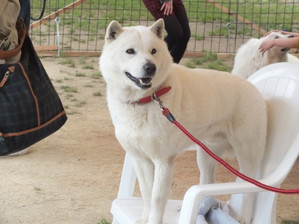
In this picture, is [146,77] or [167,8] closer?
[146,77]

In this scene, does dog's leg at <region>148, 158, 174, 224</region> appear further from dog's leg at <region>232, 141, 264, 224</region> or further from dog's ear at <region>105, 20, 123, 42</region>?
dog's ear at <region>105, 20, 123, 42</region>

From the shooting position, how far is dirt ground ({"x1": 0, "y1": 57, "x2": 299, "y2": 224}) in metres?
3.24

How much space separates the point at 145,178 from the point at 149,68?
0.58 metres

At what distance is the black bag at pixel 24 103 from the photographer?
223 cm

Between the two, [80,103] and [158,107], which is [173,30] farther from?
[158,107]

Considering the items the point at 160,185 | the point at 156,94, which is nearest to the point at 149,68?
the point at 156,94

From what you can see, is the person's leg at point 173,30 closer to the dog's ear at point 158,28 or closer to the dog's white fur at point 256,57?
the dog's white fur at point 256,57

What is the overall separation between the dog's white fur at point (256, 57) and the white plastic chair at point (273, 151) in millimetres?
1280

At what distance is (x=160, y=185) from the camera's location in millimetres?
2303

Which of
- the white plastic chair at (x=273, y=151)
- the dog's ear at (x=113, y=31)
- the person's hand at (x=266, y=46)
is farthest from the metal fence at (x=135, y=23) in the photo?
the dog's ear at (x=113, y=31)

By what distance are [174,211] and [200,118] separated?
54 centimetres

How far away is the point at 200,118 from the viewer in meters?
2.34

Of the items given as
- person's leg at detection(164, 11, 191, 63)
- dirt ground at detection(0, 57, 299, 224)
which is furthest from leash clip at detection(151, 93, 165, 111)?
person's leg at detection(164, 11, 191, 63)

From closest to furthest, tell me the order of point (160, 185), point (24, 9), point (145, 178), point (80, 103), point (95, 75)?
1. point (160, 185)
2. point (145, 178)
3. point (24, 9)
4. point (80, 103)
5. point (95, 75)
